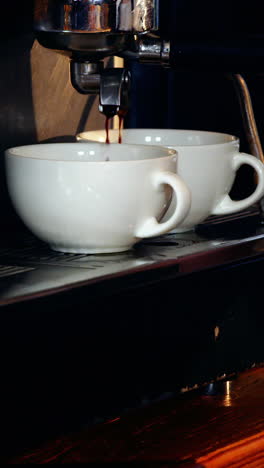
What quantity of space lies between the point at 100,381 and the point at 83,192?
17 centimetres

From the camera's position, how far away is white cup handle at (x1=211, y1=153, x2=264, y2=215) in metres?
0.86

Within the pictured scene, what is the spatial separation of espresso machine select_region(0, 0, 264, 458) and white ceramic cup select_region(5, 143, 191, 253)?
2 cm

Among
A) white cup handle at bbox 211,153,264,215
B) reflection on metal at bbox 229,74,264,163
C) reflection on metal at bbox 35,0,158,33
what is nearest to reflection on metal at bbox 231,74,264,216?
reflection on metal at bbox 229,74,264,163

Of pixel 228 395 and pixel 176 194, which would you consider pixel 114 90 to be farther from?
pixel 228 395

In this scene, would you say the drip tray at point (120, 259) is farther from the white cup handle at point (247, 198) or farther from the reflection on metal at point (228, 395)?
the reflection on metal at point (228, 395)

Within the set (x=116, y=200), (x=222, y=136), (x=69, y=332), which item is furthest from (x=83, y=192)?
(x=222, y=136)

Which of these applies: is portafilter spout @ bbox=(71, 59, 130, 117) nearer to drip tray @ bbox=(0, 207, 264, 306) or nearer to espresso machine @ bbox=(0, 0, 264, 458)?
espresso machine @ bbox=(0, 0, 264, 458)

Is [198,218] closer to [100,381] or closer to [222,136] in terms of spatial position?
[222,136]

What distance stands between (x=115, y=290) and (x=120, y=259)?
2.7 inches

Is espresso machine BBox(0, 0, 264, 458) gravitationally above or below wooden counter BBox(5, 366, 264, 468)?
above

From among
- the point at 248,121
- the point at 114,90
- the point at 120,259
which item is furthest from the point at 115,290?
the point at 248,121

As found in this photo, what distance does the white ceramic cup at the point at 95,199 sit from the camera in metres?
0.73

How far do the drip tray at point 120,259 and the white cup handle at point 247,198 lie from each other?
2 cm

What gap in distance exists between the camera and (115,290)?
2.24 ft
